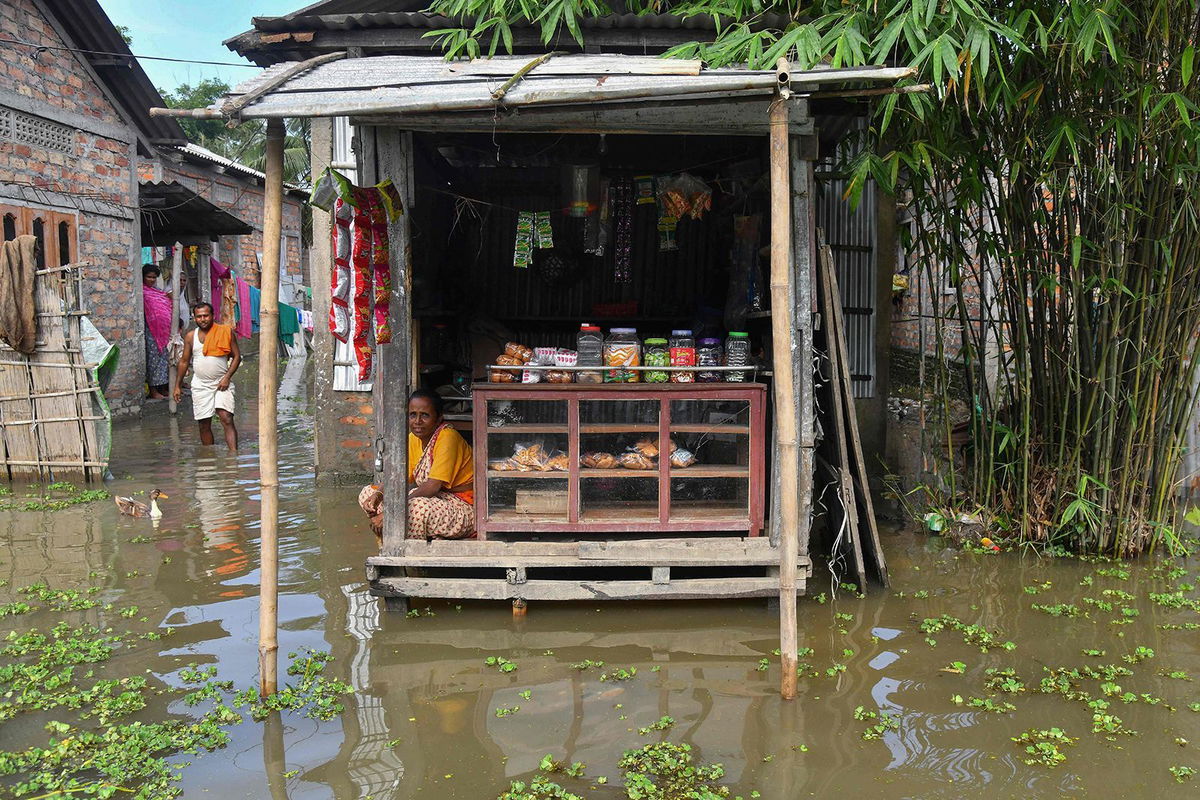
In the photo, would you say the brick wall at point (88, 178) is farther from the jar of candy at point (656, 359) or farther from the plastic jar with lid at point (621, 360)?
→ the jar of candy at point (656, 359)

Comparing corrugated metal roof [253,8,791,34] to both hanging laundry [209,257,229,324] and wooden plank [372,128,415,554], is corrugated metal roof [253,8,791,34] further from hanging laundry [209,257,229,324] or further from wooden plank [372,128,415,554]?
hanging laundry [209,257,229,324]

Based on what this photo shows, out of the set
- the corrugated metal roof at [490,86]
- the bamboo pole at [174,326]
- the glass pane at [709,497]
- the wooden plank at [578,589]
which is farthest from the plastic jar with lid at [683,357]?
the bamboo pole at [174,326]

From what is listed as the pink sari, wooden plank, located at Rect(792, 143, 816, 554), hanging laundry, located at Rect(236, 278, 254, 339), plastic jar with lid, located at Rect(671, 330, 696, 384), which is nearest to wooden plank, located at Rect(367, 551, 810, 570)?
wooden plank, located at Rect(792, 143, 816, 554)

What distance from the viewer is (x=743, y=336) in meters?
5.42

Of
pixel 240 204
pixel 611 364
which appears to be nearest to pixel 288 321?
pixel 240 204

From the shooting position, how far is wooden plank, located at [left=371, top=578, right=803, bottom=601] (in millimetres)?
5012

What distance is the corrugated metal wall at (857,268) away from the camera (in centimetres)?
796

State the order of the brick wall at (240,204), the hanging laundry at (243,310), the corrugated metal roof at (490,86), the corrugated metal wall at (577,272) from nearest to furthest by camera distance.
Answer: the corrugated metal roof at (490,86), the corrugated metal wall at (577,272), the brick wall at (240,204), the hanging laundry at (243,310)

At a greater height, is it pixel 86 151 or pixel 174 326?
pixel 86 151

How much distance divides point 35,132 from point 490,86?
820 cm

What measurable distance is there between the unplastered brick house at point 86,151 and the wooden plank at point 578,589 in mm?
7337

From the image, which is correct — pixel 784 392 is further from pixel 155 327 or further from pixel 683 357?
pixel 155 327

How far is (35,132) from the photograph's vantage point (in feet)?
32.7

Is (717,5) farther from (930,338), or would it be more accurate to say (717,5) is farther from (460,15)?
(930,338)
